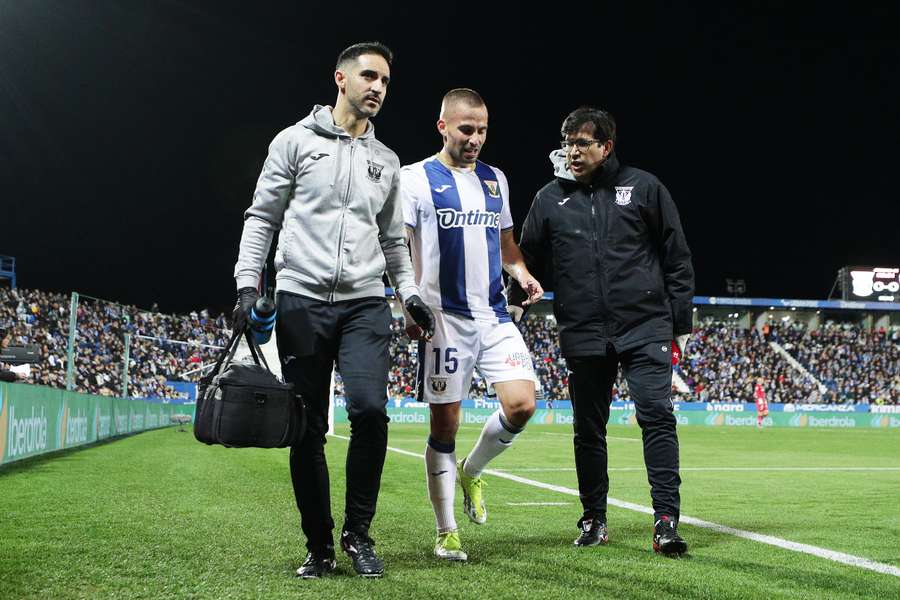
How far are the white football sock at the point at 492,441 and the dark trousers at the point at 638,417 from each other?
419 millimetres

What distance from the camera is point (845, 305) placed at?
202ft

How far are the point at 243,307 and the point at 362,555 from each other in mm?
1177

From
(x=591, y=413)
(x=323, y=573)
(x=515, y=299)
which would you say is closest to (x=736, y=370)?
(x=515, y=299)

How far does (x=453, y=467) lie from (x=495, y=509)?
6.15 ft

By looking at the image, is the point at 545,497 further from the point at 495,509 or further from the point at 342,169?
the point at 342,169

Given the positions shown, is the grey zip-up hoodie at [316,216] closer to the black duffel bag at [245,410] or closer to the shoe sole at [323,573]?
the black duffel bag at [245,410]

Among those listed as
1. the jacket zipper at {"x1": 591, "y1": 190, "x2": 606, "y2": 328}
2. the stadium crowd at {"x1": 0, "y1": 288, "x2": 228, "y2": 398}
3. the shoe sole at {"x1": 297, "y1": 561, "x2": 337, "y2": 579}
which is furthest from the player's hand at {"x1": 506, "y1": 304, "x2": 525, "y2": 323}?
the stadium crowd at {"x1": 0, "y1": 288, "x2": 228, "y2": 398}

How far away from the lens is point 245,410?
3.57 meters

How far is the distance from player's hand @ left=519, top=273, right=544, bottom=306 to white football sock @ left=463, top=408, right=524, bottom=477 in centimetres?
69

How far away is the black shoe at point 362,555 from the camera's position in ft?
12.3

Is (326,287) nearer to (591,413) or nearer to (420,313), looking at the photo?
(420,313)

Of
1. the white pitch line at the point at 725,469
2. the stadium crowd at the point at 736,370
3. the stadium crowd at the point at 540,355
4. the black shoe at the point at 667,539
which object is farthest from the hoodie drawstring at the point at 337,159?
the stadium crowd at the point at 736,370

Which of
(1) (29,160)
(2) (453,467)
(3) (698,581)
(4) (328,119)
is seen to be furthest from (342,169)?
(1) (29,160)

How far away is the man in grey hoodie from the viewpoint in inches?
155
